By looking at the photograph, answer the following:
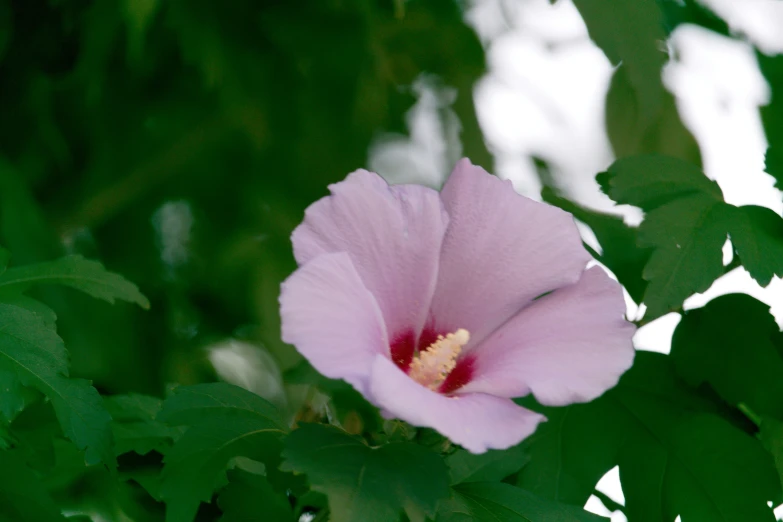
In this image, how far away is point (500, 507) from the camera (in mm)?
496

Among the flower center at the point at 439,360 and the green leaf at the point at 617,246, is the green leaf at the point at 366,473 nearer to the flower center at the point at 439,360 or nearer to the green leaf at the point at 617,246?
the flower center at the point at 439,360

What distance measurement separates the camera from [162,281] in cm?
158

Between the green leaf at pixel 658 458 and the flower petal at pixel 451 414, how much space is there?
230 millimetres

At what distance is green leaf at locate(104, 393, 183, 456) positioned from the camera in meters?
0.62

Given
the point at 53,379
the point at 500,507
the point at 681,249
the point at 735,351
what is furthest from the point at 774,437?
the point at 53,379

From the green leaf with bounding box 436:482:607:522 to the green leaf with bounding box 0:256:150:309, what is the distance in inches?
10.3

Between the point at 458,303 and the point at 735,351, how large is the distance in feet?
0.85

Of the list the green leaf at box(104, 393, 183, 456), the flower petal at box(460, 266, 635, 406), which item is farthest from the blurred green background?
the flower petal at box(460, 266, 635, 406)

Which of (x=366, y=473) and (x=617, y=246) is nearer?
(x=366, y=473)

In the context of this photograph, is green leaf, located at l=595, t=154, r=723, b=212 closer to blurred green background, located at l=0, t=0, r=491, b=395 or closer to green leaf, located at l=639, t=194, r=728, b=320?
green leaf, located at l=639, t=194, r=728, b=320

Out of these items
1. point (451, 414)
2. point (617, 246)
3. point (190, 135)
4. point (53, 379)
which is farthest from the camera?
point (190, 135)

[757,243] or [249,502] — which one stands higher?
[757,243]

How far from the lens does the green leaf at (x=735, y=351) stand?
0.66 metres

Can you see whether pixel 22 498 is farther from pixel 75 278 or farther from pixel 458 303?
pixel 458 303
